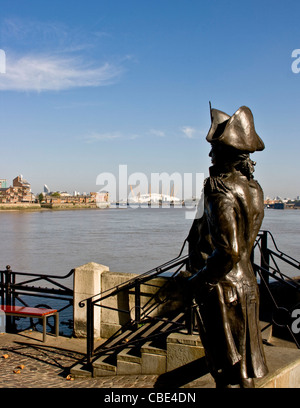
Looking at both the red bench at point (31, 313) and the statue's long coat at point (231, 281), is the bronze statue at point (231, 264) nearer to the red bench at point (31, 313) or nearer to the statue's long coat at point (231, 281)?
the statue's long coat at point (231, 281)

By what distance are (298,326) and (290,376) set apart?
317 centimetres

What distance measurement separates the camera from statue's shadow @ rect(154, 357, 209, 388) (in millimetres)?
5309

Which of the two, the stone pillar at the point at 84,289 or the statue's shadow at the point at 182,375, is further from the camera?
the stone pillar at the point at 84,289

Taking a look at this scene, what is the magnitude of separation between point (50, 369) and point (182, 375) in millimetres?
2621

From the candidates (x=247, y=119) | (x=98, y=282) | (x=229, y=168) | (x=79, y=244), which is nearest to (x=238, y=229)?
(x=229, y=168)

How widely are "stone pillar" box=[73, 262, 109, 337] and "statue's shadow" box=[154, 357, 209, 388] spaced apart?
288 centimetres

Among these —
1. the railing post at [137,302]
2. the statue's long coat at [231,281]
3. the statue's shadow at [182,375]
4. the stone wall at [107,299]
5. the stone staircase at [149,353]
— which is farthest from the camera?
the stone wall at [107,299]

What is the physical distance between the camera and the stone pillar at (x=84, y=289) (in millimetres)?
8383

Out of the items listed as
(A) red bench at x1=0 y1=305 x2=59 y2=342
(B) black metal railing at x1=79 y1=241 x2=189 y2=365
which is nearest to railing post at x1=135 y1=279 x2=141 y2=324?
(B) black metal railing at x1=79 y1=241 x2=189 y2=365

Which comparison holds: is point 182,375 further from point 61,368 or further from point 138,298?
point 61,368

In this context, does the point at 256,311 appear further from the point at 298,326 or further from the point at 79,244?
the point at 79,244

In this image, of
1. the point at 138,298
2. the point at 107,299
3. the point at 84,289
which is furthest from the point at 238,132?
the point at 84,289

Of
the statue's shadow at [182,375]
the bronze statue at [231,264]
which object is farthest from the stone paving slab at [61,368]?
the bronze statue at [231,264]

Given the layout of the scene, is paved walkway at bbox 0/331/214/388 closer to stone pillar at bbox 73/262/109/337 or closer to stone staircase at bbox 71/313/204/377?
stone staircase at bbox 71/313/204/377
